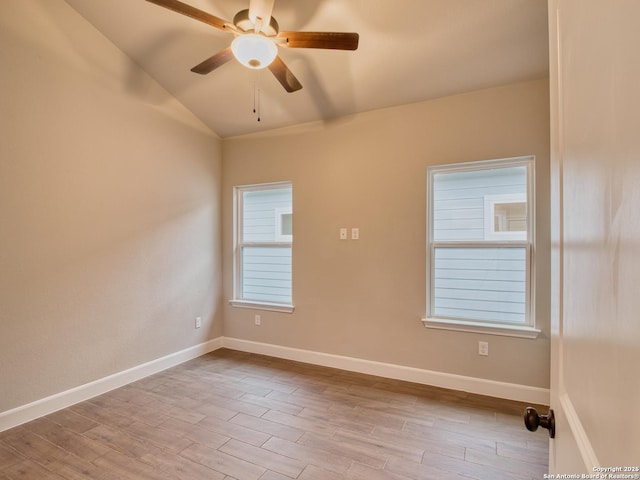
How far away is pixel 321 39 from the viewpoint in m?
1.89

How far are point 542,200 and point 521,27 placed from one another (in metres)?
1.27

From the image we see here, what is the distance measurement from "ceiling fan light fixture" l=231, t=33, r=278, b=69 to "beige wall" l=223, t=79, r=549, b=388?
4.92 ft

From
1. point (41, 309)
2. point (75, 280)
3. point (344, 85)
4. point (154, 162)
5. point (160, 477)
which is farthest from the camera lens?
point (154, 162)

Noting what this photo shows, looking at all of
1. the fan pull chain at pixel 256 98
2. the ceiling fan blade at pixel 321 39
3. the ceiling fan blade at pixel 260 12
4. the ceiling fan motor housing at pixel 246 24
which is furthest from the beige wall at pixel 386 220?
the ceiling fan blade at pixel 260 12

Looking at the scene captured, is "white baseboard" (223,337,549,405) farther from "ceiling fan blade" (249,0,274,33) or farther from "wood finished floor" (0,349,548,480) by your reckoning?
"ceiling fan blade" (249,0,274,33)

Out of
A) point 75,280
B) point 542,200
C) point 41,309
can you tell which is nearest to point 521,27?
point 542,200

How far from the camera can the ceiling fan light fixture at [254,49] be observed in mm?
1872

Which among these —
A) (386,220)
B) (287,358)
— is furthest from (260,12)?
(287,358)

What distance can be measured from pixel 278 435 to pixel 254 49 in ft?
8.20

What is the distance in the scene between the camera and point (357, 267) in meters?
3.27

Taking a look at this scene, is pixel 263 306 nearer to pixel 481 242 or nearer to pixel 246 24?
pixel 481 242

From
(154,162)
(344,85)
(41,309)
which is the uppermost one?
(344,85)

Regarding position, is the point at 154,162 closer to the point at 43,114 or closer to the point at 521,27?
the point at 43,114

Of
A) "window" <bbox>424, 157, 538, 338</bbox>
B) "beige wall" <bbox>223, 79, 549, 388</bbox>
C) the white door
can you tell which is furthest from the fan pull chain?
the white door
